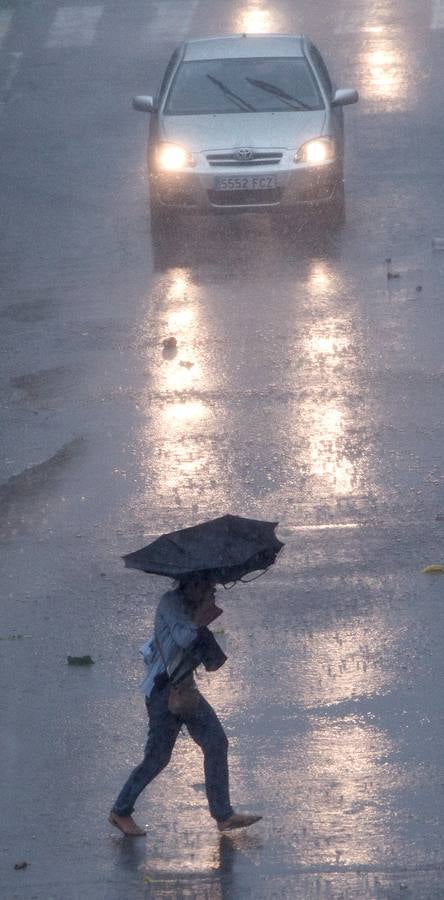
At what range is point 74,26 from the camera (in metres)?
26.2

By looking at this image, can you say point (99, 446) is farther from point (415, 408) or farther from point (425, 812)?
point (425, 812)

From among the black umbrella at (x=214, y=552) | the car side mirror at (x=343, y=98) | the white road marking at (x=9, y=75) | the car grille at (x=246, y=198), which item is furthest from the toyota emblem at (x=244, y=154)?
the black umbrella at (x=214, y=552)

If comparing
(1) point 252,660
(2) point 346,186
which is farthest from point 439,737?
(2) point 346,186

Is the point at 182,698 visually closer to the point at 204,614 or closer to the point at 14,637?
the point at 204,614

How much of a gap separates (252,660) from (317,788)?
50.2 inches

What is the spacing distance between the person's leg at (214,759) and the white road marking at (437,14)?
20117mm

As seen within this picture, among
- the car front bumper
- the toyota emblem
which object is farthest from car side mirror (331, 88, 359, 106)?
the toyota emblem

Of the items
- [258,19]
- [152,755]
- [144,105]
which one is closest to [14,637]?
[152,755]

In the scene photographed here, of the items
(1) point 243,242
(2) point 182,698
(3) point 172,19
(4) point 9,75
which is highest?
(2) point 182,698

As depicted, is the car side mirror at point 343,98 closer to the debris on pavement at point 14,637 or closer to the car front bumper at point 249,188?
the car front bumper at point 249,188

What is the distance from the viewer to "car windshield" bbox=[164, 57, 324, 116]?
1614 centimetres

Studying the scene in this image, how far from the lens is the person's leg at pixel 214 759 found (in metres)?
6.30

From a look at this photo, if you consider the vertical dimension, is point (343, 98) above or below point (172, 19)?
above

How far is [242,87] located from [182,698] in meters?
11.4
